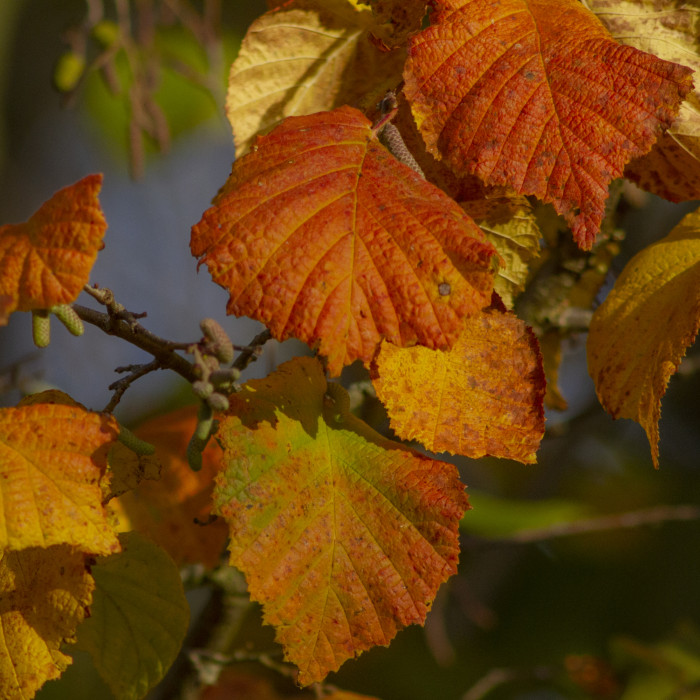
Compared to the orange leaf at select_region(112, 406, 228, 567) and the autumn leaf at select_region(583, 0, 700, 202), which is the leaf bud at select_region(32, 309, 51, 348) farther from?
the autumn leaf at select_region(583, 0, 700, 202)

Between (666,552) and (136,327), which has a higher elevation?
(136,327)

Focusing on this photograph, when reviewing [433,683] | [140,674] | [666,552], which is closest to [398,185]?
[140,674]

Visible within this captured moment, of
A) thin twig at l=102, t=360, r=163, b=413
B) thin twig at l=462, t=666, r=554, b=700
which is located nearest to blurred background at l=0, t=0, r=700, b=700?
thin twig at l=462, t=666, r=554, b=700

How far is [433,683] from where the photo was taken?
9.32ft

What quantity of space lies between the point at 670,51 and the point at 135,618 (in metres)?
0.85

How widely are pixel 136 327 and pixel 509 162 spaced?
37cm

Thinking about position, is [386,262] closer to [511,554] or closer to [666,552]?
[511,554]

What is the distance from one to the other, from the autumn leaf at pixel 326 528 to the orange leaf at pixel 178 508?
0.21 m

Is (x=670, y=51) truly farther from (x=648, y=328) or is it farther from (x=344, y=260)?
(x=344, y=260)

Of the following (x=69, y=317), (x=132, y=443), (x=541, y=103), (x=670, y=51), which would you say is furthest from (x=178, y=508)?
(x=670, y=51)

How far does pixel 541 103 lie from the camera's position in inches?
27.5

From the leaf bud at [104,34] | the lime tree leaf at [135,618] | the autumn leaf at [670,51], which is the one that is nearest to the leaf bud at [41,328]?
the lime tree leaf at [135,618]

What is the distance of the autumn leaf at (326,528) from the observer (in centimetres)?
71

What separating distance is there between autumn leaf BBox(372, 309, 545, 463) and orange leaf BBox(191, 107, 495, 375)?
0.29 ft
